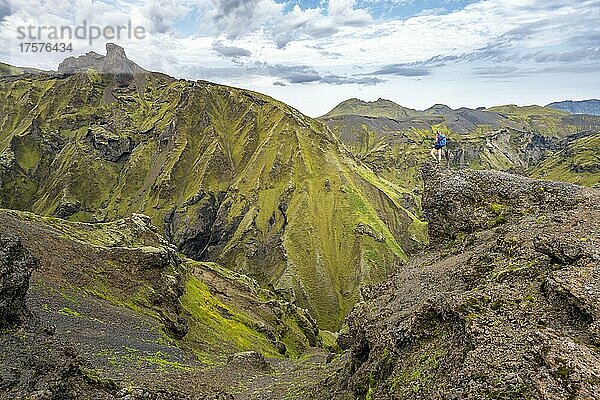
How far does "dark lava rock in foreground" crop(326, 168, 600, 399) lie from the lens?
16.7 meters

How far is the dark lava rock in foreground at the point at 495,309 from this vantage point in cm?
1670

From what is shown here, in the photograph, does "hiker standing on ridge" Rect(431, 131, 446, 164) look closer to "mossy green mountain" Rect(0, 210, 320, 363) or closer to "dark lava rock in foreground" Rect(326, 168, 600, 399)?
"dark lava rock in foreground" Rect(326, 168, 600, 399)

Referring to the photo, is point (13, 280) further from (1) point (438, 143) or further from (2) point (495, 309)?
(1) point (438, 143)

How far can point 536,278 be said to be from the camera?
22.6 metres

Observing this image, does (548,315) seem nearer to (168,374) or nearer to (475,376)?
(475,376)

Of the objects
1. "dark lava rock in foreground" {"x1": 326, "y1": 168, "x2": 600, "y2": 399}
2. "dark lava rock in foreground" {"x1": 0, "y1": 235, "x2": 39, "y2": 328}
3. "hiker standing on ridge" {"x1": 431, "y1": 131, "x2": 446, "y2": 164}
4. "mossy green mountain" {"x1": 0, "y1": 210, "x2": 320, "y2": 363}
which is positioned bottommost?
"mossy green mountain" {"x1": 0, "y1": 210, "x2": 320, "y2": 363}

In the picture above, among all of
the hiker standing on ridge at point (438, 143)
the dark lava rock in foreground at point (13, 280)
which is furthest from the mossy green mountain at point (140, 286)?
the hiker standing on ridge at point (438, 143)

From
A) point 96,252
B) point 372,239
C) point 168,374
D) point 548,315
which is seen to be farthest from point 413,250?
point 548,315

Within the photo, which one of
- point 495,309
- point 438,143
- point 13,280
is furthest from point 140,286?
point 495,309

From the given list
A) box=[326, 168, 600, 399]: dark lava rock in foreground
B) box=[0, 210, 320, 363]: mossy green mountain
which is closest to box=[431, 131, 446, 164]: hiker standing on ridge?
box=[326, 168, 600, 399]: dark lava rock in foreground

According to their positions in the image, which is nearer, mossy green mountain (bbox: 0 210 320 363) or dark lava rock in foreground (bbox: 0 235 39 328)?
dark lava rock in foreground (bbox: 0 235 39 328)

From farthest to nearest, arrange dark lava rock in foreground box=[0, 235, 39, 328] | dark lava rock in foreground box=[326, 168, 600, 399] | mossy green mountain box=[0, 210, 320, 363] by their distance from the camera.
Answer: mossy green mountain box=[0, 210, 320, 363] → dark lava rock in foreground box=[0, 235, 39, 328] → dark lava rock in foreground box=[326, 168, 600, 399]

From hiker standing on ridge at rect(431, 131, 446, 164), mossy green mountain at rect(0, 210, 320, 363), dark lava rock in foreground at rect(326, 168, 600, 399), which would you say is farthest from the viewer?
mossy green mountain at rect(0, 210, 320, 363)

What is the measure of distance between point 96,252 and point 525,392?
5867 cm
